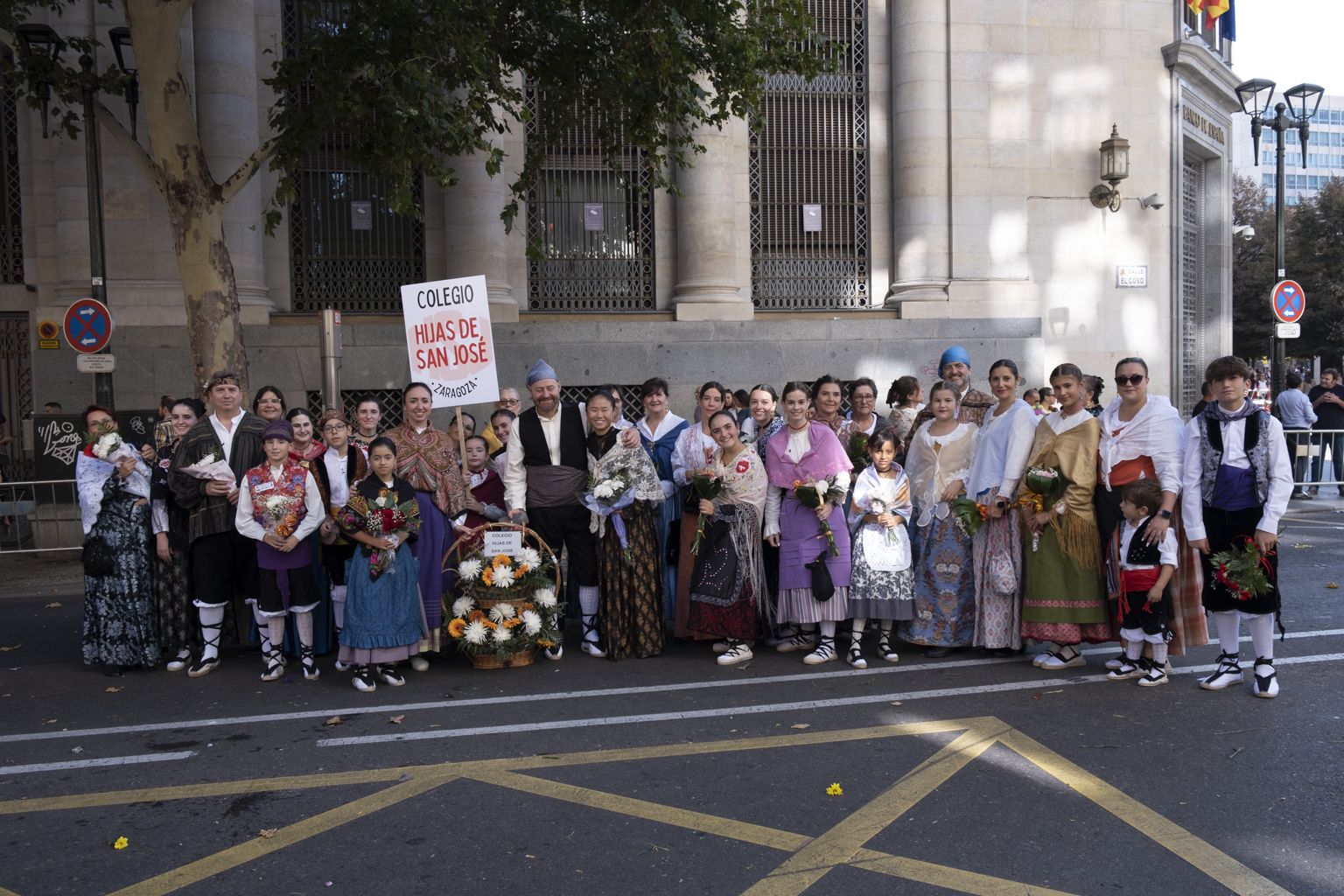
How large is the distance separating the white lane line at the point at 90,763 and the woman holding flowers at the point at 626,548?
297 cm

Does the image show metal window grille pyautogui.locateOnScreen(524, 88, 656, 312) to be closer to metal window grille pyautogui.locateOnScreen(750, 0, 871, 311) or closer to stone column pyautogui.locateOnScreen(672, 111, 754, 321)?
stone column pyautogui.locateOnScreen(672, 111, 754, 321)

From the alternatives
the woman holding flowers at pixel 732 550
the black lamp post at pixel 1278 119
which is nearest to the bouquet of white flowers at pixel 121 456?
the woman holding flowers at pixel 732 550

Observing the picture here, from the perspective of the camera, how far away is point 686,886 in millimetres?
4070

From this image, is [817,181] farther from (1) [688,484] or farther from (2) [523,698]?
(2) [523,698]

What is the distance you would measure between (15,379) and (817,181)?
498 inches

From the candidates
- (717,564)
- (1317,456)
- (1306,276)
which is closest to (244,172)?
(717,564)

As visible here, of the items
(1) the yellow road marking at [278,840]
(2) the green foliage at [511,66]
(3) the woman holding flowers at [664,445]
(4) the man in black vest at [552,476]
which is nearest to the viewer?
A: (1) the yellow road marking at [278,840]

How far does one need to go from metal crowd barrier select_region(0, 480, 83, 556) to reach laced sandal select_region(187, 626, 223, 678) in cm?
660

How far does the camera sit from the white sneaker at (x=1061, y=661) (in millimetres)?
7137

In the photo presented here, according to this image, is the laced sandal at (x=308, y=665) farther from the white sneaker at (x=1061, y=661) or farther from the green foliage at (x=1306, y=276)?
the green foliage at (x=1306, y=276)

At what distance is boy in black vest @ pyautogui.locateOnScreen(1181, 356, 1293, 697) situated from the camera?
250 inches

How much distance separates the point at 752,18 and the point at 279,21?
24.9 feet

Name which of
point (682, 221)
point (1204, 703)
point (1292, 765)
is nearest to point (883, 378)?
point (682, 221)

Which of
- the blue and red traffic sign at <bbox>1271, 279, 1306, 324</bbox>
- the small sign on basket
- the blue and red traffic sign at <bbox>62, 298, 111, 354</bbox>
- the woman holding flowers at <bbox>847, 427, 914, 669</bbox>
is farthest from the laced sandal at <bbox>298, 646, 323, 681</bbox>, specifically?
the blue and red traffic sign at <bbox>1271, 279, 1306, 324</bbox>
